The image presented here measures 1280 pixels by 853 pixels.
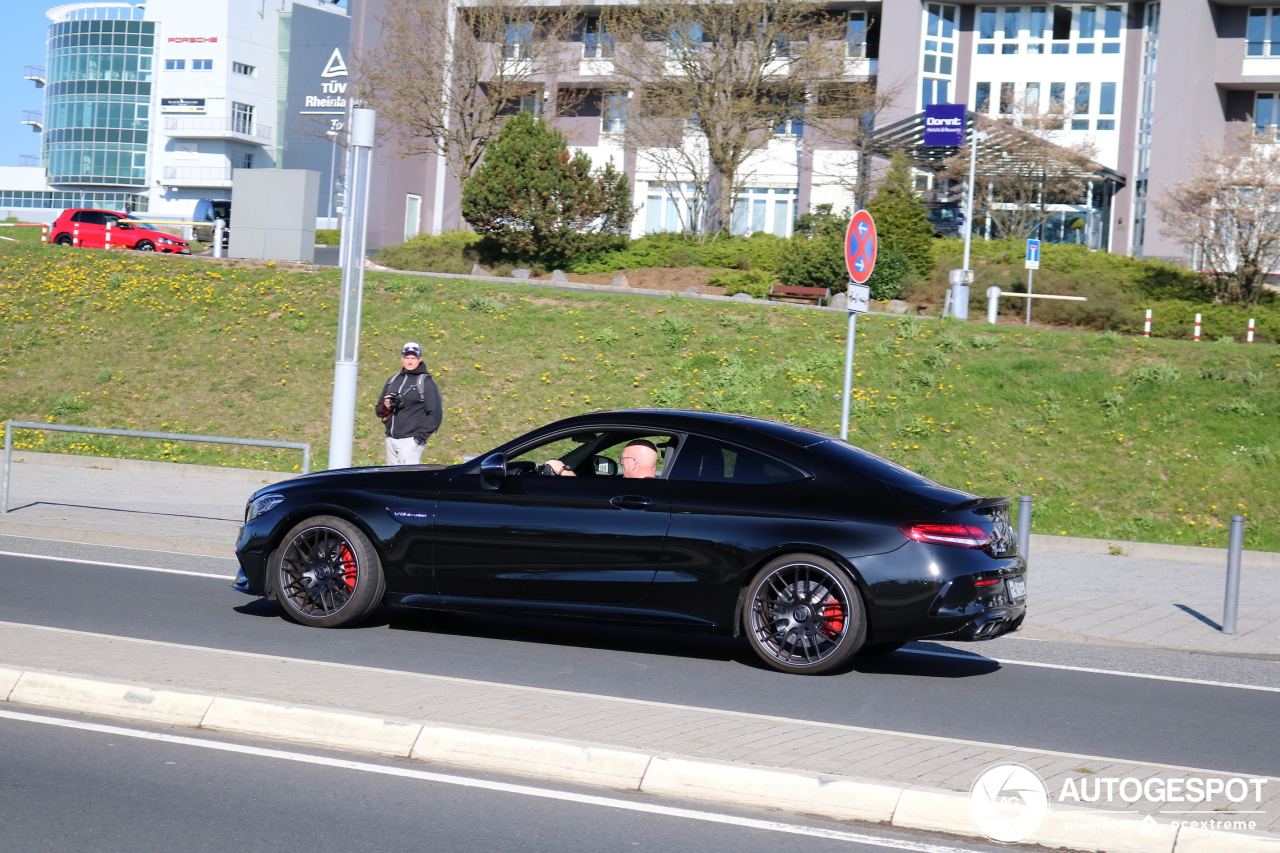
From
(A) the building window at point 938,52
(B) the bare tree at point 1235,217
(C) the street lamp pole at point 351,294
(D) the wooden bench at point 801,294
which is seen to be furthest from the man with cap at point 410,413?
(A) the building window at point 938,52

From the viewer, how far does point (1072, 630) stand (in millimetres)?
9789

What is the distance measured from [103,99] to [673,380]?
87159 millimetres

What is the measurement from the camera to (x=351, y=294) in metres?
12.2

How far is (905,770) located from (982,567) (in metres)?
2.35

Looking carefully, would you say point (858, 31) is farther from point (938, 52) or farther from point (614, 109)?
point (614, 109)

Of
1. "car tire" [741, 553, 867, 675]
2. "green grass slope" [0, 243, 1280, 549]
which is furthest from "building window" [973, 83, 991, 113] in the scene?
"car tire" [741, 553, 867, 675]

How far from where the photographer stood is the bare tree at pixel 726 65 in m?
42.6

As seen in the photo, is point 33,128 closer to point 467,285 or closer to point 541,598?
point 467,285

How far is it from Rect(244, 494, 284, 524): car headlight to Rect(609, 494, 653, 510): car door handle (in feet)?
7.78

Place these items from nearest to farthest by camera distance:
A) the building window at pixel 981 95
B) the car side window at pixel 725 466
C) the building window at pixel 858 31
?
the car side window at pixel 725 466 < the building window at pixel 981 95 < the building window at pixel 858 31

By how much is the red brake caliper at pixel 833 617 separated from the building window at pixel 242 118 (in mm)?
92055

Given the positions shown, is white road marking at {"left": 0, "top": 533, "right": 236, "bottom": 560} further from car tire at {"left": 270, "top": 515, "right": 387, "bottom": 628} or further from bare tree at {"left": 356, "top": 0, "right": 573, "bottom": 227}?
bare tree at {"left": 356, "top": 0, "right": 573, "bottom": 227}

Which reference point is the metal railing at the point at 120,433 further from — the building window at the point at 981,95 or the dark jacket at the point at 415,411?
the building window at the point at 981,95

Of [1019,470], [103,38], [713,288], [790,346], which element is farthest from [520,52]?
[103,38]
